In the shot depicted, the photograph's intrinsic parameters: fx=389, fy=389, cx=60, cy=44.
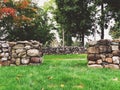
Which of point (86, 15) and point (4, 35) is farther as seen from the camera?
point (86, 15)

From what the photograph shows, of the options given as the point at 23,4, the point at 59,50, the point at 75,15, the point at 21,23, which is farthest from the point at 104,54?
the point at 75,15

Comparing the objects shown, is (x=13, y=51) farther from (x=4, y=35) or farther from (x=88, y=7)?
(x=88, y=7)

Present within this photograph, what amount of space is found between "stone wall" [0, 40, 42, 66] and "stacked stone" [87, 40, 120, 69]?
2431 mm

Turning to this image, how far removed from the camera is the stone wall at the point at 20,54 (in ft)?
55.9

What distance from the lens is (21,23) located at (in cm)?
4588

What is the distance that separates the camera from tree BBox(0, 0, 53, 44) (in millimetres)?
43812

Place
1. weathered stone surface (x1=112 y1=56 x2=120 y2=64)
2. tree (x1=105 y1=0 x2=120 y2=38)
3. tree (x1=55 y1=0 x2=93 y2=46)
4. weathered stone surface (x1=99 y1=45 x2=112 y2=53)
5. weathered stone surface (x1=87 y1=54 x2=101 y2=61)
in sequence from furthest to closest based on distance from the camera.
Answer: tree (x1=55 y1=0 x2=93 y2=46)
tree (x1=105 y1=0 x2=120 y2=38)
weathered stone surface (x1=87 y1=54 x2=101 y2=61)
weathered stone surface (x1=99 y1=45 x2=112 y2=53)
weathered stone surface (x1=112 y1=56 x2=120 y2=64)

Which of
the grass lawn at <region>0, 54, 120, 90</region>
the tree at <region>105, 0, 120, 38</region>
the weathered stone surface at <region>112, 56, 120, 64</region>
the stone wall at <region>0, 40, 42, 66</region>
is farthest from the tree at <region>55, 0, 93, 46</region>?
the grass lawn at <region>0, 54, 120, 90</region>

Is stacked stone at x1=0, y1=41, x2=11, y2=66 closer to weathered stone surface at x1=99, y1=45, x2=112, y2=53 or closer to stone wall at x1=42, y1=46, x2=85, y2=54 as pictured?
weathered stone surface at x1=99, y1=45, x2=112, y2=53

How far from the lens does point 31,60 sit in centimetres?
1705

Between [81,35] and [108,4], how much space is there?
1347 cm

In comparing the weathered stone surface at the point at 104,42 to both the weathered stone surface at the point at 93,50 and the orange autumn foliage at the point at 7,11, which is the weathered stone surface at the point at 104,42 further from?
the orange autumn foliage at the point at 7,11

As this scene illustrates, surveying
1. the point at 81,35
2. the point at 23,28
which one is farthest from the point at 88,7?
the point at 23,28

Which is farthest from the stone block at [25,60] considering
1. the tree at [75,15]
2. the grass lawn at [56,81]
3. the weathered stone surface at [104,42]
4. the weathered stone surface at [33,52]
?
the tree at [75,15]
